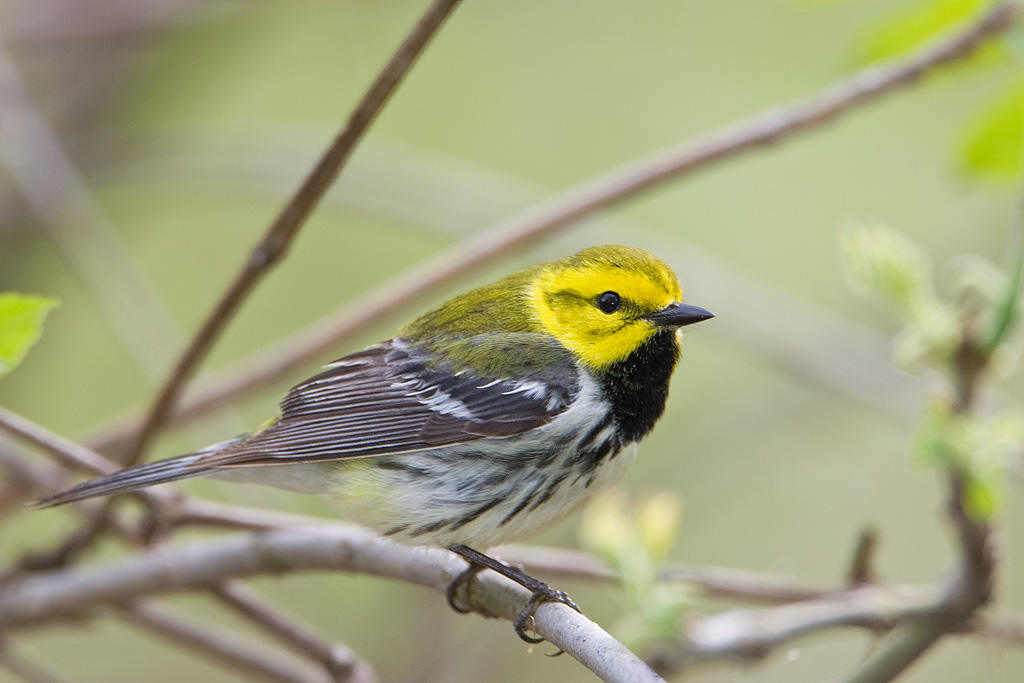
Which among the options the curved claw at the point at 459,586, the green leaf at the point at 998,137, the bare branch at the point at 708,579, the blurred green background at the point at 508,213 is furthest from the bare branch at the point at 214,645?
the green leaf at the point at 998,137

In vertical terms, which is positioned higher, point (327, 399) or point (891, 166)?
point (891, 166)

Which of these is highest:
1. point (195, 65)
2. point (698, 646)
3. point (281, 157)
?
point (195, 65)

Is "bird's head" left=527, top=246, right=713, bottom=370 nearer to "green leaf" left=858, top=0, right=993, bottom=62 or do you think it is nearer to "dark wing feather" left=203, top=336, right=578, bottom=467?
"dark wing feather" left=203, top=336, right=578, bottom=467

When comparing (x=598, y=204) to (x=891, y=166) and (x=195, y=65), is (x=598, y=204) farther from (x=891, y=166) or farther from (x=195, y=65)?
(x=891, y=166)

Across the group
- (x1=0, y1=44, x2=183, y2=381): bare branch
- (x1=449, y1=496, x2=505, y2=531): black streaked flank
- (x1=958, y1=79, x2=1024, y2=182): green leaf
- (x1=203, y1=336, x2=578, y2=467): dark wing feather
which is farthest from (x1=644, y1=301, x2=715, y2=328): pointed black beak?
(x1=0, y1=44, x2=183, y2=381): bare branch

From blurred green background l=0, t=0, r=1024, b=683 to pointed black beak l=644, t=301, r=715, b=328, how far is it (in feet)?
2.38

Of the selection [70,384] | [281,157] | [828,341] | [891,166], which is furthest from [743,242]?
→ [70,384]

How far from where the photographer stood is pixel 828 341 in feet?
11.1

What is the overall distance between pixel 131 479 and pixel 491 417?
2.81ft

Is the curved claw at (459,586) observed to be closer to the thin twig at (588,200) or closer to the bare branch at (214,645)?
the bare branch at (214,645)

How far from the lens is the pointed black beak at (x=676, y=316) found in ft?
8.12

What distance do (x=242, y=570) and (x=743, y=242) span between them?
3911 mm

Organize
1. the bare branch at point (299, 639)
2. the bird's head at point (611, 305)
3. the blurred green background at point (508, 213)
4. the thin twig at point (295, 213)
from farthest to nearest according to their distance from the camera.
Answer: the blurred green background at point (508, 213)
the bird's head at point (611, 305)
the bare branch at point (299, 639)
the thin twig at point (295, 213)

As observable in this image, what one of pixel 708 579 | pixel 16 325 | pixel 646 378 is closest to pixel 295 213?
pixel 16 325
